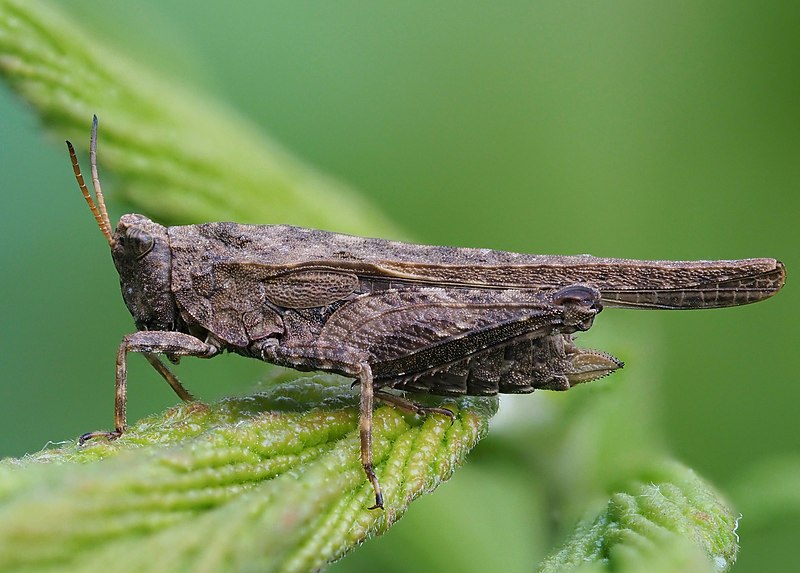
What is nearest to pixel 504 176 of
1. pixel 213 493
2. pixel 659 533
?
pixel 659 533

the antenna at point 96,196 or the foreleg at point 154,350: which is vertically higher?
the antenna at point 96,196

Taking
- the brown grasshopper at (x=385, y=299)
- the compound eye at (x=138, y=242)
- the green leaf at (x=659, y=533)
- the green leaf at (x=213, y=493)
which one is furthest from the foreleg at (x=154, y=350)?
the green leaf at (x=659, y=533)

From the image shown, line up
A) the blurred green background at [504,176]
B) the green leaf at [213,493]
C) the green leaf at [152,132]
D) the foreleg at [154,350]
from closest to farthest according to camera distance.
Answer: the green leaf at [213,493]
the green leaf at [152,132]
the foreleg at [154,350]
the blurred green background at [504,176]

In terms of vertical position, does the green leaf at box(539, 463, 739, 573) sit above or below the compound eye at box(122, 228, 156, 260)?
below

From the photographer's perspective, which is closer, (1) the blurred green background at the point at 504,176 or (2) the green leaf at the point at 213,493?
(2) the green leaf at the point at 213,493

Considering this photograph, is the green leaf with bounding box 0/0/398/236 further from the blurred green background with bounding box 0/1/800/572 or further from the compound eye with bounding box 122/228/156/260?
the compound eye with bounding box 122/228/156/260

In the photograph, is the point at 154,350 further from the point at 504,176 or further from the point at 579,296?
the point at 504,176

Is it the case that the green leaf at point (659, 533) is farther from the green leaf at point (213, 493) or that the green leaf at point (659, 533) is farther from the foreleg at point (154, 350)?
the foreleg at point (154, 350)

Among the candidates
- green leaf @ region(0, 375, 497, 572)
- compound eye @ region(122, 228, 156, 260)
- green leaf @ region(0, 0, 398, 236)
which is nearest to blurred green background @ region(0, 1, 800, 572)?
green leaf @ region(0, 0, 398, 236)
